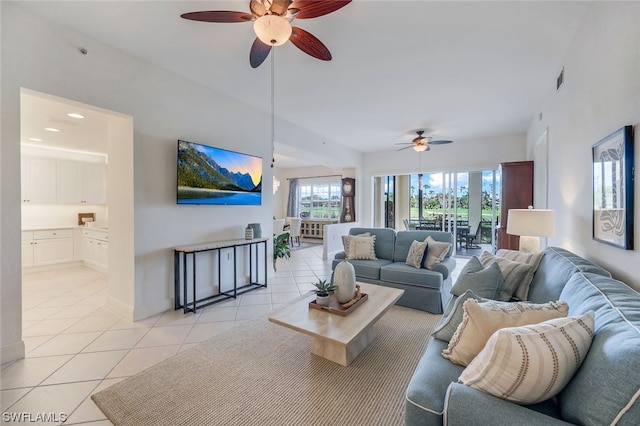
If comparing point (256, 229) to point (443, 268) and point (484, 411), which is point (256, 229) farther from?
point (484, 411)

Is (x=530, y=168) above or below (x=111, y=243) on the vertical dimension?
above

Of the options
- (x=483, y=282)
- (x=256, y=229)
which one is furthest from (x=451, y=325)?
(x=256, y=229)

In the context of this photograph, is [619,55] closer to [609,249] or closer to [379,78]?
[609,249]

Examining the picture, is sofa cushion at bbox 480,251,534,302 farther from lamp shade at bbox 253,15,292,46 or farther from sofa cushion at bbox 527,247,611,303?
lamp shade at bbox 253,15,292,46

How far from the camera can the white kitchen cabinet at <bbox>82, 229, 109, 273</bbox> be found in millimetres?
4887

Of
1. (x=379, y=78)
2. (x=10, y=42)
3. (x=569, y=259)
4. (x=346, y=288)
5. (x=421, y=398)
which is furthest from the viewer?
(x=379, y=78)

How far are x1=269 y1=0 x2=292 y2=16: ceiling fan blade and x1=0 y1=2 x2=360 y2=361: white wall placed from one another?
2.01 metres

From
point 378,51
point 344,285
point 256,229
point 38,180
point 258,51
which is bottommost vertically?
point 344,285

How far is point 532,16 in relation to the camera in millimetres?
2152

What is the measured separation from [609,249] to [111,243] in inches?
179

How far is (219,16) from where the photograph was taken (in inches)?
69.4

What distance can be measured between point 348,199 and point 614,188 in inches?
249

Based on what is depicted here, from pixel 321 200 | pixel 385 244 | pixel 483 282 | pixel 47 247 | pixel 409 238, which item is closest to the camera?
pixel 483 282

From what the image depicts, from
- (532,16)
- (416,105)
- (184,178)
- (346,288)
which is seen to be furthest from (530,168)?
(184,178)
